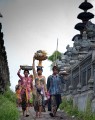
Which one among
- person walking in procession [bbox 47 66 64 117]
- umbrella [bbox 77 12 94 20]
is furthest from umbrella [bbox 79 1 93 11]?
person walking in procession [bbox 47 66 64 117]

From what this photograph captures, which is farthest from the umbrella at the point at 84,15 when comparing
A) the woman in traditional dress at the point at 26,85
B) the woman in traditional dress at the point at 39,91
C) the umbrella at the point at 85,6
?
the woman in traditional dress at the point at 39,91

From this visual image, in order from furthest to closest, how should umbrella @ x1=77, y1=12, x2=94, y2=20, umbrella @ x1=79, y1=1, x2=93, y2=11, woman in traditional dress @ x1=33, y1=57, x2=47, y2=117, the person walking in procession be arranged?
umbrella @ x1=79, y1=1, x2=93, y2=11, umbrella @ x1=77, y1=12, x2=94, y2=20, the person walking in procession, woman in traditional dress @ x1=33, y1=57, x2=47, y2=117

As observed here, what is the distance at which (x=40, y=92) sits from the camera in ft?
52.6

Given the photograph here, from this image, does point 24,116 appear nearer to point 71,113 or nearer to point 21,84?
point 21,84

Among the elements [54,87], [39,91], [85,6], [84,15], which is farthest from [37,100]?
[85,6]

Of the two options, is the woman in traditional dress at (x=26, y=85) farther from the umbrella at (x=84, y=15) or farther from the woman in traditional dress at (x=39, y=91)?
the umbrella at (x=84, y=15)

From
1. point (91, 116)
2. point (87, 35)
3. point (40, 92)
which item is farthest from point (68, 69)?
point (91, 116)

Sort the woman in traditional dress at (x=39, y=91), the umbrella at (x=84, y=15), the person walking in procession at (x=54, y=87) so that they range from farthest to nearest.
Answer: the umbrella at (x=84, y=15) → the person walking in procession at (x=54, y=87) → the woman in traditional dress at (x=39, y=91)

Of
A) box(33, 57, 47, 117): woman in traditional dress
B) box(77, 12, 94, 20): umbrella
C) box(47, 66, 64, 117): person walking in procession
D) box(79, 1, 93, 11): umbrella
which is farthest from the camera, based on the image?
box(79, 1, 93, 11): umbrella

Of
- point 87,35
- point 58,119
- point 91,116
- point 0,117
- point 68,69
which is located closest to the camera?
point 0,117

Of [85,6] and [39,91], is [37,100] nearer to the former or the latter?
[39,91]

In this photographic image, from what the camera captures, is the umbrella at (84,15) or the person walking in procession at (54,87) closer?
the person walking in procession at (54,87)

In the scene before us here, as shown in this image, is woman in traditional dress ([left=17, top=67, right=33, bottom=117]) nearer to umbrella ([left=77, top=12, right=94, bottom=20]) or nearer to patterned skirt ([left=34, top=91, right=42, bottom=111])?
patterned skirt ([left=34, top=91, right=42, bottom=111])

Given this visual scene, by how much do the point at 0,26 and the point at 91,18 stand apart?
2216cm
